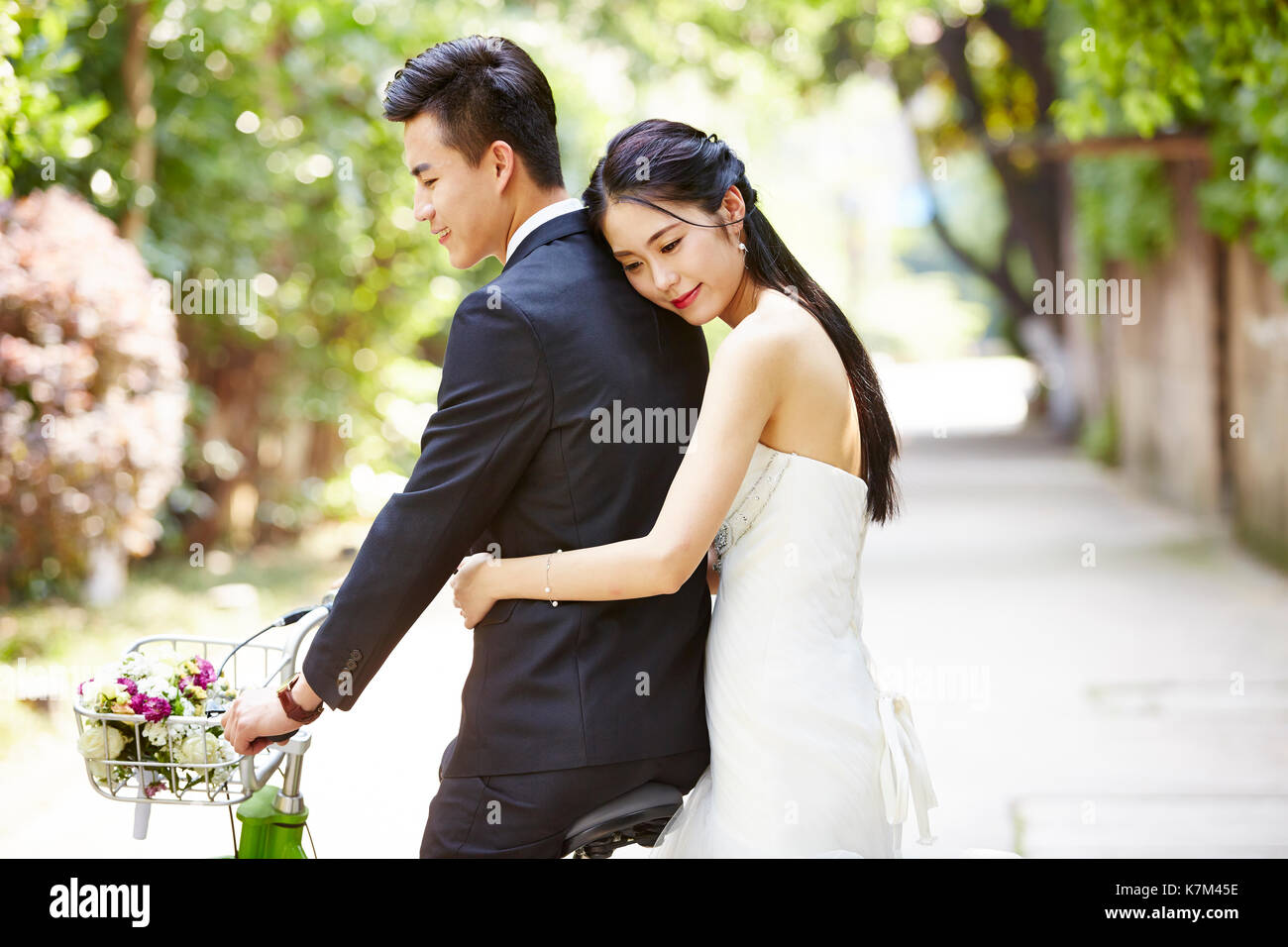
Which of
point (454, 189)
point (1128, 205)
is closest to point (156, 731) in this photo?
point (454, 189)

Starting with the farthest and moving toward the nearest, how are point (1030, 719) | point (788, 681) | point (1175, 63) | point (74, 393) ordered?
1. point (74, 393)
2. point (1030, 719)
3. point (1175, 63)
4. point (788, 681)

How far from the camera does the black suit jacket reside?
2387 millimetres

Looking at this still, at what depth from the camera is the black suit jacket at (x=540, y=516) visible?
2.39 metres

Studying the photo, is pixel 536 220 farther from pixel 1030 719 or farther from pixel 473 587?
pixel 1030 719

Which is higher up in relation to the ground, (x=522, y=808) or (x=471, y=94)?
(x=471, y=94)

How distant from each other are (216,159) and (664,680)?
8.59 metres

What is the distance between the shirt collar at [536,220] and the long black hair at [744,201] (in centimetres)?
4

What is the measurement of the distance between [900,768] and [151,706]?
141cm

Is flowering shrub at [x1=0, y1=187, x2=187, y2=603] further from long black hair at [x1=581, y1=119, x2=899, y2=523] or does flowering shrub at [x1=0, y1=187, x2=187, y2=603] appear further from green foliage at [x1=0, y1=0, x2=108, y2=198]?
long black hair at [x1=581, y1=119, x2=899, y2=523]

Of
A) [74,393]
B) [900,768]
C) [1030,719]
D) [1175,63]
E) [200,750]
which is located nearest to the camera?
[200,750]

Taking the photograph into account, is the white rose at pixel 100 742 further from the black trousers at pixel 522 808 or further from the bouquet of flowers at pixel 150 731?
the black trousers at pixel 522 808

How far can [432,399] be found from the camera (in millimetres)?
12492

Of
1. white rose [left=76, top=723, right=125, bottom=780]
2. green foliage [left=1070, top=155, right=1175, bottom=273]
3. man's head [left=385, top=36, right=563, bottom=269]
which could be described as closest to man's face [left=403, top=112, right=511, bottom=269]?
man's head [left=385, top=36, right=563, bottom=269]

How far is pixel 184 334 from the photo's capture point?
37.3 feet
